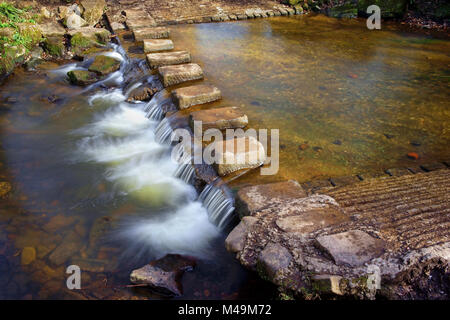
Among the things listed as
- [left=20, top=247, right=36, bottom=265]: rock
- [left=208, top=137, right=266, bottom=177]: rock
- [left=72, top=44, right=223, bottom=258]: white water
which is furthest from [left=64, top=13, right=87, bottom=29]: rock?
[left=20, top=247, right=36, bottom=265]: rock

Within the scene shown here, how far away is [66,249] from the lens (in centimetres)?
388

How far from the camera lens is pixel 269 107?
18.9ft

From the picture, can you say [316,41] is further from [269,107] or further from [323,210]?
[323,210]

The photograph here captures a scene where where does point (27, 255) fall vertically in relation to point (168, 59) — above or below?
below

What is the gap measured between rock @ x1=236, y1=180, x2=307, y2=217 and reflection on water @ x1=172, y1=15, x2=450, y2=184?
37cm

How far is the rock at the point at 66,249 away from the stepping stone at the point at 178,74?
11.1 ft

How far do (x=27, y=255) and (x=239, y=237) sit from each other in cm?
238

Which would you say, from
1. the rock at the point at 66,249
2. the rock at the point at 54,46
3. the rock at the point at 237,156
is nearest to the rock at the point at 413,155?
the rock at the point at 237,156

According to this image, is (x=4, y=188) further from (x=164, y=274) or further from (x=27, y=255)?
(x=164, y=274)

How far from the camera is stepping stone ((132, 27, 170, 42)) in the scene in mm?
8531

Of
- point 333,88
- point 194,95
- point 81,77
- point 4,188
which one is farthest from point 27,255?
point 333,88

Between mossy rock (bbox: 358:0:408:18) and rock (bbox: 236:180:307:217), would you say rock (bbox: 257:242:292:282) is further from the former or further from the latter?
mossy rock (bbox: 358:0:408:18)

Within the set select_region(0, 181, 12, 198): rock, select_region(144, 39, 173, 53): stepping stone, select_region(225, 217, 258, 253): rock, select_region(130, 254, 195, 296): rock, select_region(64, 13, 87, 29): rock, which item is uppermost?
select_region(64, 13, 87, 29): rock
